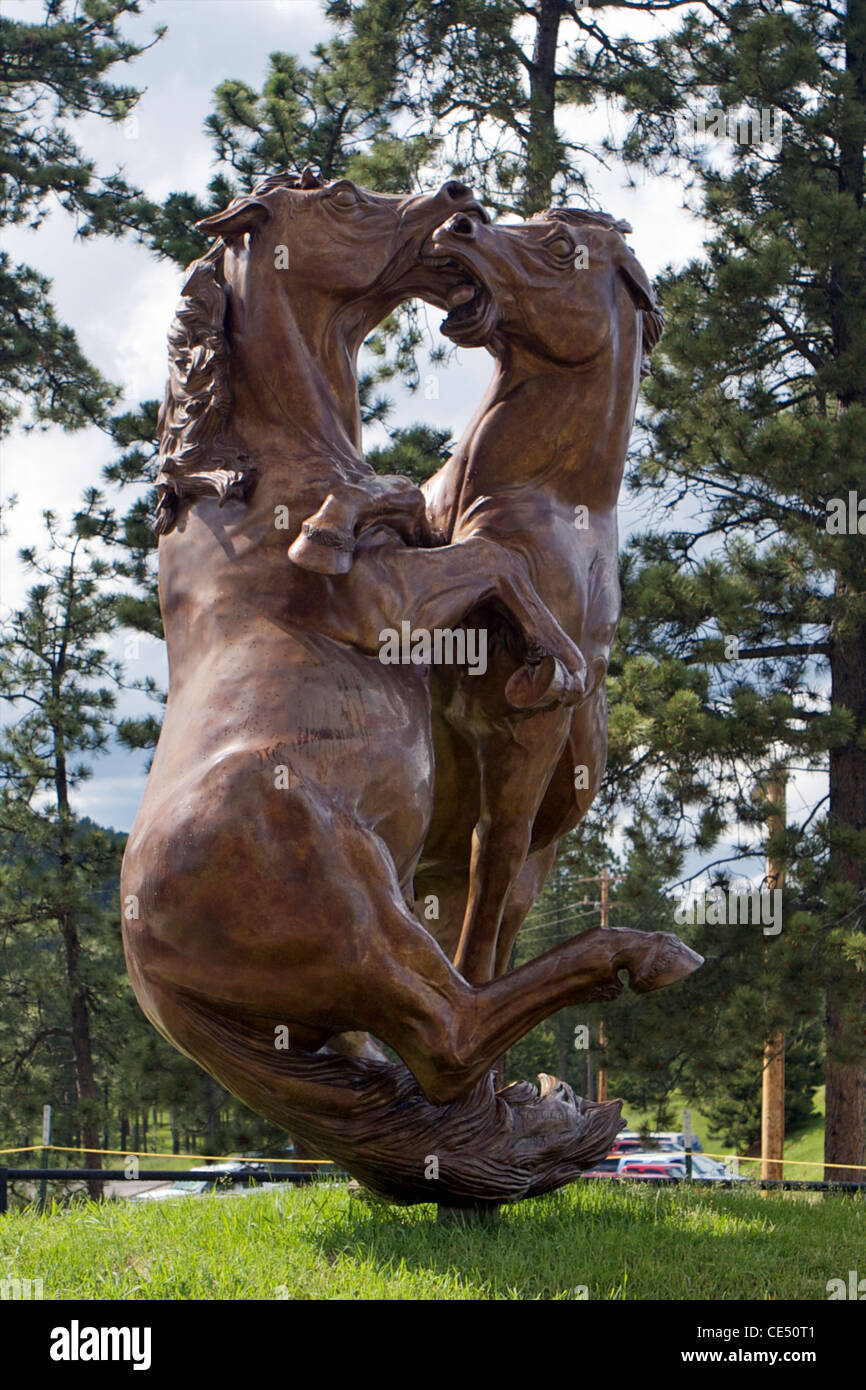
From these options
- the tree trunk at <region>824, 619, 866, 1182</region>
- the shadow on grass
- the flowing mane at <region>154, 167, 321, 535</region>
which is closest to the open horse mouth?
the flowing mane at <region>154, 167, 321, 535</region>

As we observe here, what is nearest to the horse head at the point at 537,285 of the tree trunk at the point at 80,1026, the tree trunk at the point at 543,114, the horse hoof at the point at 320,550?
the horse hoof at the point at 320,550

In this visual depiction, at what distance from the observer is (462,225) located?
3852 millimetres

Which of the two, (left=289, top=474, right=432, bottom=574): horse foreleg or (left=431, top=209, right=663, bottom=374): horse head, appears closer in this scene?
(left=289, top=474, right=432, bottom=574): horse foreleg

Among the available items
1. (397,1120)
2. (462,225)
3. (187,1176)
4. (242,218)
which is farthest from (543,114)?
(397,1120)

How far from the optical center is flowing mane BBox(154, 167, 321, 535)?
360 cm

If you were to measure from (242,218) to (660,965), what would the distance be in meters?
2.14

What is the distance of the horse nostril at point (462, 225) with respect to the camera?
12.6 ft

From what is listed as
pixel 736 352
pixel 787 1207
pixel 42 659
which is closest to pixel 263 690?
pixel 787 1207

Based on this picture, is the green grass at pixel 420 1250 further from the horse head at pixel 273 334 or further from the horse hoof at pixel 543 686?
the horse head at pixel 273 334

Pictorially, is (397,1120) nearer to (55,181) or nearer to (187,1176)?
(187,1176)

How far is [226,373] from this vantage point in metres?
3.66

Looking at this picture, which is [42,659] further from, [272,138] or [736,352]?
[736,352]

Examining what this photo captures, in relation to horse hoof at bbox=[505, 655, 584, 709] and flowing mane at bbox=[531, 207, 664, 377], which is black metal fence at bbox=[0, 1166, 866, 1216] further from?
flowing mane at bbox=[531, 207, 664, 377]

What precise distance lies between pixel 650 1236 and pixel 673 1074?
5814 mm
